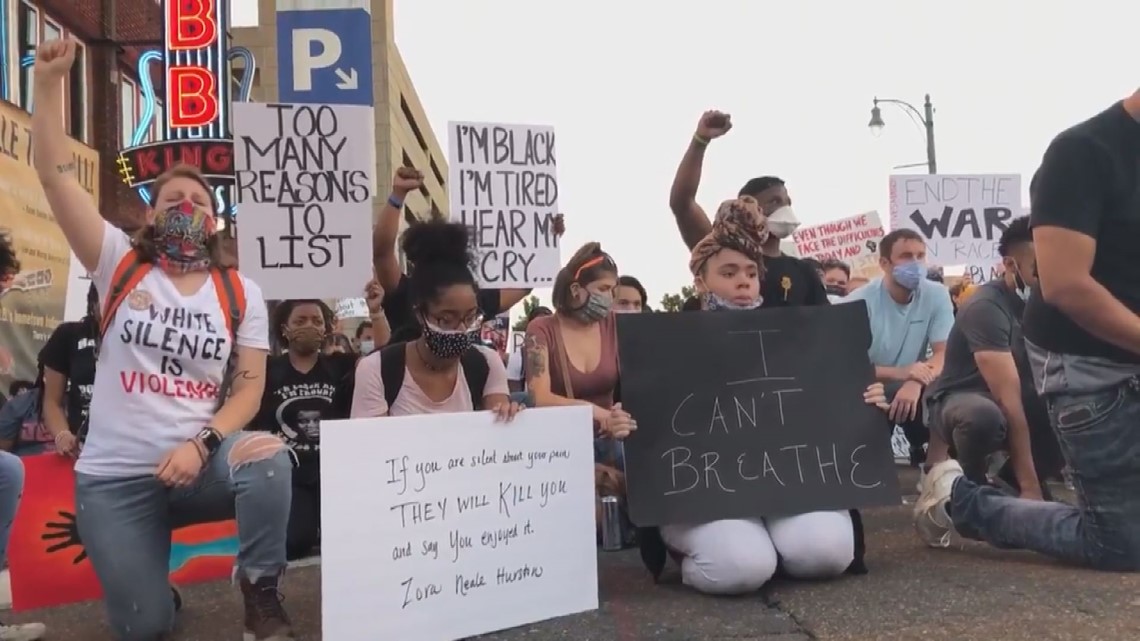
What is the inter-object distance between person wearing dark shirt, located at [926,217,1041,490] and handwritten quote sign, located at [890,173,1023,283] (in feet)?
15.3

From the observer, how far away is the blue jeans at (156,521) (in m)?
3.17

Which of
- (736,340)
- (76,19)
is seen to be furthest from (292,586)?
(76,19)

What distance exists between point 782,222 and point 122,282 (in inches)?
114

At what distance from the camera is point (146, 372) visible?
321cm

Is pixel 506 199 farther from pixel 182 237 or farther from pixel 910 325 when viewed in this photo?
pixel 182 237

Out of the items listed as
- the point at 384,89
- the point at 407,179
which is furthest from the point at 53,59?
the point at 384,89

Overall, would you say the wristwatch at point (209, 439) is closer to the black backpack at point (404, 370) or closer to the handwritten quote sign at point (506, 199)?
the black backpack at point (404, 370)

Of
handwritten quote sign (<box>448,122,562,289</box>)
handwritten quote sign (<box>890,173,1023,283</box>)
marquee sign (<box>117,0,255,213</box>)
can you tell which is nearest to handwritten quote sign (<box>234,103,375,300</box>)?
handwritten quote sign (<box>448,122,562,289</box>)

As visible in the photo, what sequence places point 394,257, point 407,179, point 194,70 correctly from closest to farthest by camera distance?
1. point 407,179
2. point 394,257
3. point 194,70

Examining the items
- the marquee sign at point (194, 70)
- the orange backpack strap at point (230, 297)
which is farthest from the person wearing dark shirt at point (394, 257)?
the marquee sign at point (194, 70)

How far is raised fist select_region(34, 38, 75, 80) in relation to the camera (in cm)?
297

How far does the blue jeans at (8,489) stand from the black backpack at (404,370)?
1277 millimetres

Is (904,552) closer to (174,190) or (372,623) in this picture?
(372,623)

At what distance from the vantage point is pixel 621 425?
367cm
